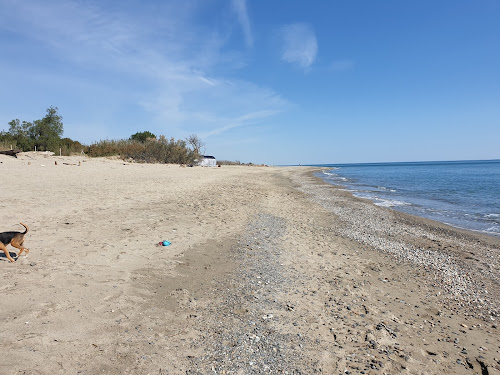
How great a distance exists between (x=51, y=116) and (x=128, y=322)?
40527 millimetres

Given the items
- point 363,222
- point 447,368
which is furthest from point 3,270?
point 363,222

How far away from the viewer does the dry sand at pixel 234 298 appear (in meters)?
3.15

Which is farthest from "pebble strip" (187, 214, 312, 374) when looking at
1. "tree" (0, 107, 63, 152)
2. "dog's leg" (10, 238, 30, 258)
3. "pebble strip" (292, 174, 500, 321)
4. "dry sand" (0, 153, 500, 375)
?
"tree" (0, 107, 63, 152)

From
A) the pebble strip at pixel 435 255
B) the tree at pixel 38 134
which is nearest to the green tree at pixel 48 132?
the tree at pixel 38 134

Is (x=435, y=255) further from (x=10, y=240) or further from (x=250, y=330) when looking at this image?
(x=10, y=240)

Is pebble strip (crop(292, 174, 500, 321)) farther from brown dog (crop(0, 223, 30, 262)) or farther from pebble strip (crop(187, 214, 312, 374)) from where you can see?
brown dog (crop(0, 223, 30, 262))

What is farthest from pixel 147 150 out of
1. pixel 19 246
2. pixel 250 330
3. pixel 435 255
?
pixel 250 330

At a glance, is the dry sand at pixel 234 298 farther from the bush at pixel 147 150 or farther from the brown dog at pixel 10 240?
the bush at pixel 147 150

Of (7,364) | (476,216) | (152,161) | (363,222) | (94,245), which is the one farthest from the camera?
(152,161)

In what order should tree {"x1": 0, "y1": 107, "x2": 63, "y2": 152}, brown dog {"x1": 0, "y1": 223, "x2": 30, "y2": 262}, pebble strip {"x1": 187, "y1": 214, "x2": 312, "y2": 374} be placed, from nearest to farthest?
pebble strip {"x1": 187, "y1": 214, "x2": 312, "y2": 374} → brown dog {"x1": 0, "y1": 223, "x2": 30, "y2": 262} → tree {"x1": 0, "y1": 107, "x2": 63, "y2": 152}

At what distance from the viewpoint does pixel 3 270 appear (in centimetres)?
470

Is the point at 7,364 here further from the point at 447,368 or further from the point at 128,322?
the point at 447,368

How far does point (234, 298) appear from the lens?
4.57 m

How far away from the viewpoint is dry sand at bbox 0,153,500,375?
315cm
